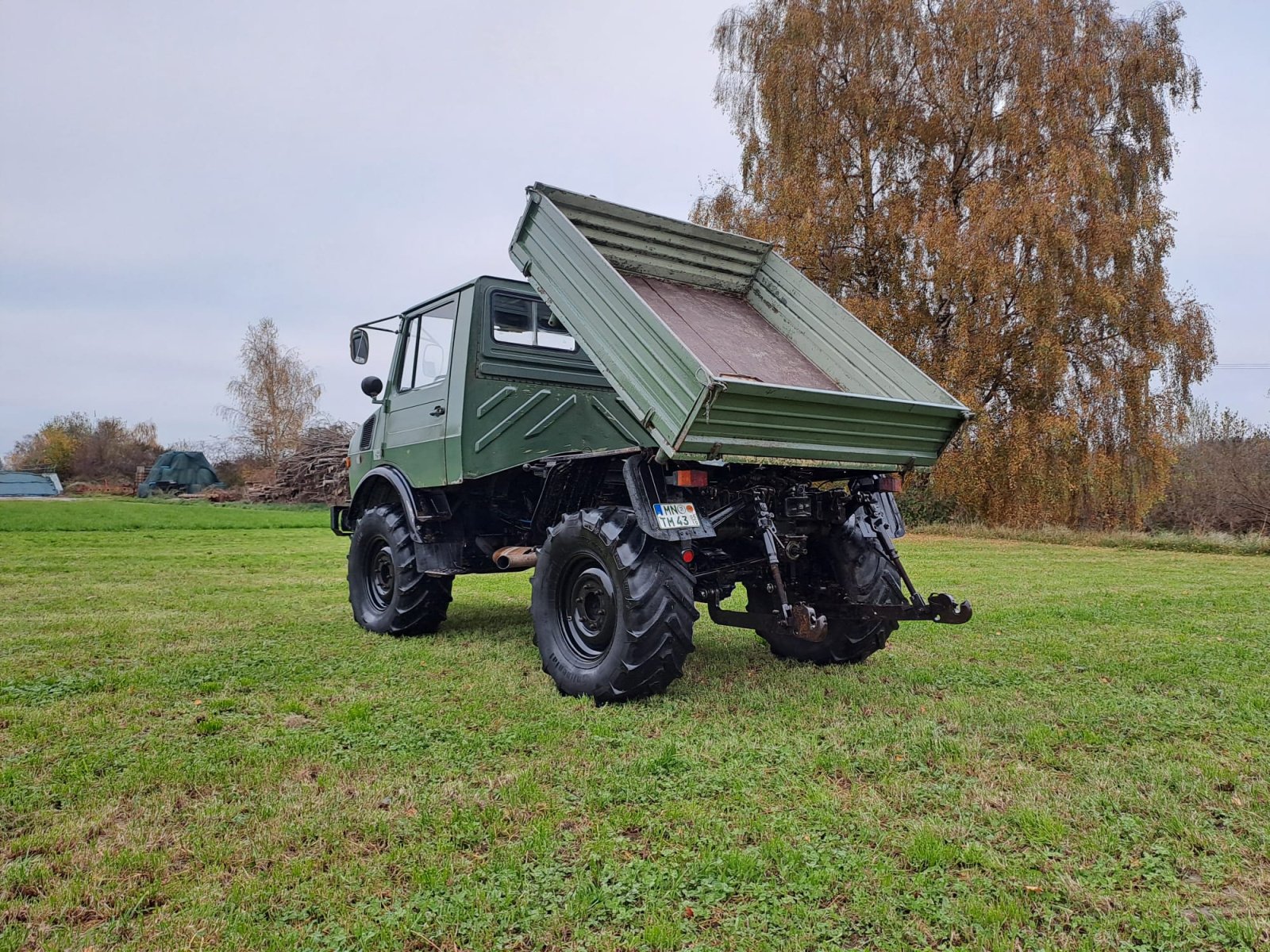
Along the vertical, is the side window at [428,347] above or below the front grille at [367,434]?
above

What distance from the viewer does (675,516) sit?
439cm

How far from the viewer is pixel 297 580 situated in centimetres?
1002

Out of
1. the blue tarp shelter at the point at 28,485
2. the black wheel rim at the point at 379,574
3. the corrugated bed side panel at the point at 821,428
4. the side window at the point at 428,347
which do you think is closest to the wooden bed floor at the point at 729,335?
the corrugated bed side panel at the point at 821,428

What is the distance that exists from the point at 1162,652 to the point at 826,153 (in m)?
15.9

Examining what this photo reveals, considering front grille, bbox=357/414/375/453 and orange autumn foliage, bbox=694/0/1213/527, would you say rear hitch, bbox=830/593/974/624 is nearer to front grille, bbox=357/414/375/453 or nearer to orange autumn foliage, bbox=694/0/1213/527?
front grille, bbox=357/414/375/453

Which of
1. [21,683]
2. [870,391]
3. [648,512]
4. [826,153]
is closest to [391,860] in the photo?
[648,512]

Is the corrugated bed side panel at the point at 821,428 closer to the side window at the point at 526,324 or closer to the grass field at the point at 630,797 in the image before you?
the grass field at the point at 630,797

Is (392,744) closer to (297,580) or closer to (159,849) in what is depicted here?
(159,849)

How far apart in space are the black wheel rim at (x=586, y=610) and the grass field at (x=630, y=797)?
35cm

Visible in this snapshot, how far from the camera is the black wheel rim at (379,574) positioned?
697 centimetres

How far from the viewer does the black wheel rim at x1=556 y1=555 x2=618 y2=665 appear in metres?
4.73

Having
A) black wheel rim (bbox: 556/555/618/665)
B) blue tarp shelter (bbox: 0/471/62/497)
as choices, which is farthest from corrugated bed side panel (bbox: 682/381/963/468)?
blue tarp shelter (bbox: 0/471/62/497)

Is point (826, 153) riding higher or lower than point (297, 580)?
higher

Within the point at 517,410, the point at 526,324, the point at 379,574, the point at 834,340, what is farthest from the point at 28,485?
the point at 834,340
